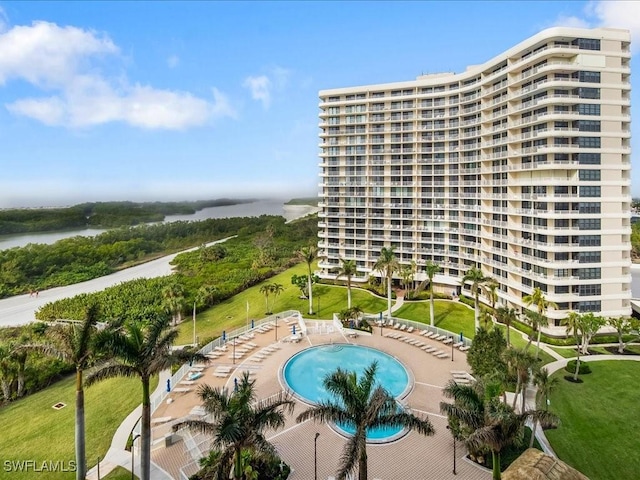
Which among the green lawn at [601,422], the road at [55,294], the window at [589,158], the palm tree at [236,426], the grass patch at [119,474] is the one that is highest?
the window at [589,158]

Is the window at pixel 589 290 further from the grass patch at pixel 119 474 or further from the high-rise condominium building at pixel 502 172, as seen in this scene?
the grass patch at pixel 119 474

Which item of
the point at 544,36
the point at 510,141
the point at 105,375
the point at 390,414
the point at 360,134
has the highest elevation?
the point at 544,36

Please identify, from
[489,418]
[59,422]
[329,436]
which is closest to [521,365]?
[489,418]

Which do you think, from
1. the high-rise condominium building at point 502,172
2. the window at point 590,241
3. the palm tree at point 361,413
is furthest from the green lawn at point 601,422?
the palm tree at point 361,413

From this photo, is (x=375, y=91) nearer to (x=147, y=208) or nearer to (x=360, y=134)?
(x=360, y=134)

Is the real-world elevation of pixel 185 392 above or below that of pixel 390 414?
below

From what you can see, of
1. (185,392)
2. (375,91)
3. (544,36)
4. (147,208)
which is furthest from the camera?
(147,208)

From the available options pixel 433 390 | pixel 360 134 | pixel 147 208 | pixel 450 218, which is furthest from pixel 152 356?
pixel 147 208

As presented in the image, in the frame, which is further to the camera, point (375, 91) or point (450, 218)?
point (375, 91)
